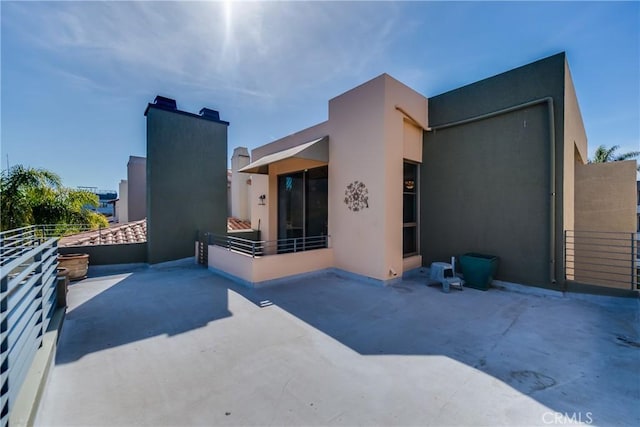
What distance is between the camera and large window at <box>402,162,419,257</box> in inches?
340

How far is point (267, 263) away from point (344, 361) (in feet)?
13.9

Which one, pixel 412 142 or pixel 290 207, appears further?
pixel 290 207

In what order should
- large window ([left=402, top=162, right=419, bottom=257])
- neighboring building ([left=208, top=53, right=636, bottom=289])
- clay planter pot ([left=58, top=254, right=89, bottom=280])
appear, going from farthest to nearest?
large window ([left=402, top=162, right=419, bottom=257]), clay planter pot ([left=58, top=254, right=89, bottom=280]), neighboring building ([left=208, top=53, right=636, bottom=289])

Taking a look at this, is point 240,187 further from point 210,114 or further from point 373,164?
point 373,164

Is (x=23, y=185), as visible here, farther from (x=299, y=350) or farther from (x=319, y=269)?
(x=299, y=350)

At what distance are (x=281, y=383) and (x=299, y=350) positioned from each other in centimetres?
78

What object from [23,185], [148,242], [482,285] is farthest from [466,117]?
[23,185]

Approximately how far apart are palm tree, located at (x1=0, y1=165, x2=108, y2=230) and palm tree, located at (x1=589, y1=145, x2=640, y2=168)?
3649cm

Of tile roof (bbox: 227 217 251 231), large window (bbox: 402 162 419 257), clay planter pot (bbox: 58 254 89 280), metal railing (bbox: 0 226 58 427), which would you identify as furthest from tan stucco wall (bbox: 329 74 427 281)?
clay planter pot (bbox: 58 254 89 280)

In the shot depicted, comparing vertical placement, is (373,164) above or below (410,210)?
above

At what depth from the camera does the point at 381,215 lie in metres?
7.39


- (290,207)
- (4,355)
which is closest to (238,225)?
(290,207)

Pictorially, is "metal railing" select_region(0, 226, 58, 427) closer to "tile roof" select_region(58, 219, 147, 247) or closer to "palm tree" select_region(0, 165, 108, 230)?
"tile roof" select_region(58, 219, 147, 247)

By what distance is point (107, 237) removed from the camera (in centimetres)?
980
